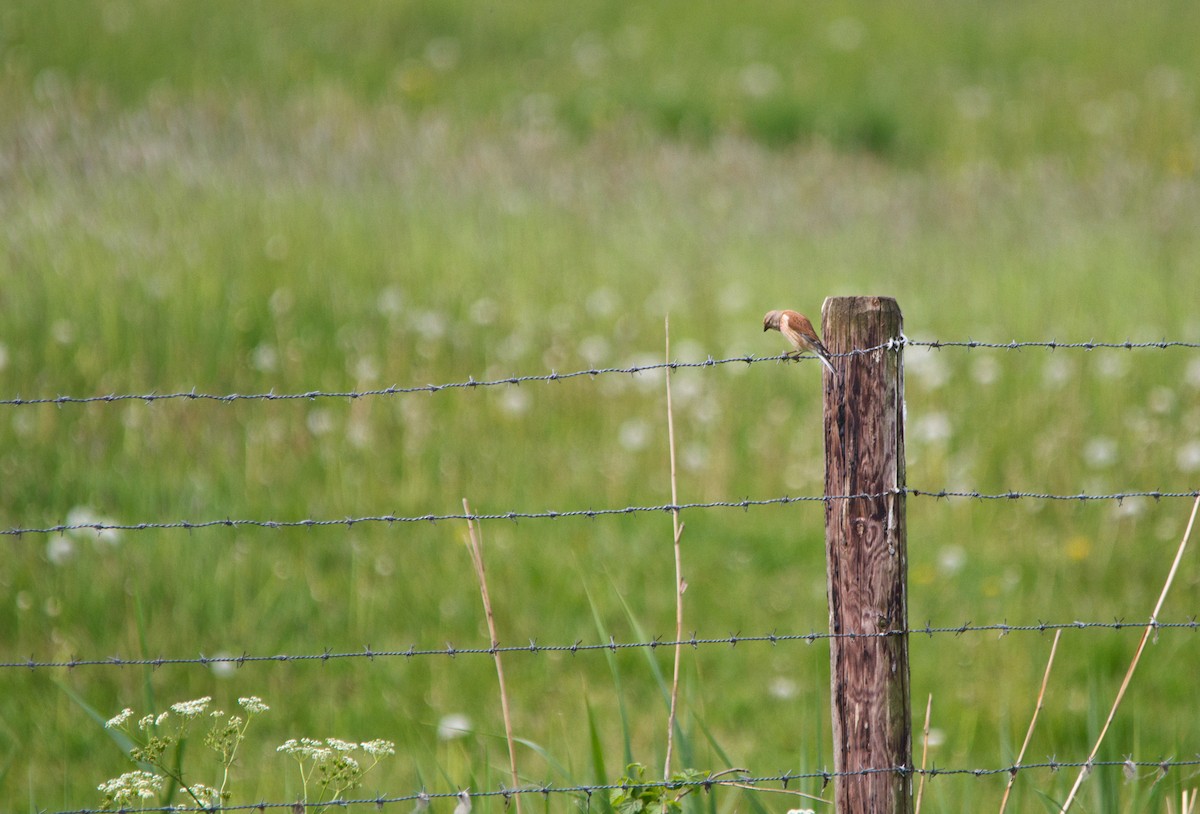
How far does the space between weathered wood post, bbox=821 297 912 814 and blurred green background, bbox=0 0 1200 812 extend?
39cm

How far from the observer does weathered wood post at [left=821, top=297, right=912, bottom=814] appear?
2.42 metres

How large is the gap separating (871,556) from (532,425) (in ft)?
13.0

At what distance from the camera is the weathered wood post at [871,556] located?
2.42 m

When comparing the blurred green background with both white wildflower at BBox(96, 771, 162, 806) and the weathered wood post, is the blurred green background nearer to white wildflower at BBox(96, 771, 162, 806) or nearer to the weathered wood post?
white wildflower at BBox(96, 771, 162, 806)

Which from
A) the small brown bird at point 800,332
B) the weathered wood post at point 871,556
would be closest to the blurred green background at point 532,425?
the weathered wood post at point 871,556

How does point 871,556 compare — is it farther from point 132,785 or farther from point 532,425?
point 532,425

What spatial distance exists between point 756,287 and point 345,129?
4.23 metres

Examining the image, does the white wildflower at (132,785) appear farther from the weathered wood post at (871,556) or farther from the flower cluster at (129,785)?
the weathered wood post at (871,556)

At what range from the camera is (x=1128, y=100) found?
13531mm

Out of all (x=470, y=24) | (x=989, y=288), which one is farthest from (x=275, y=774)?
(x=470, y=24)

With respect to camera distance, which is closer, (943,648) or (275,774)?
(275,774)

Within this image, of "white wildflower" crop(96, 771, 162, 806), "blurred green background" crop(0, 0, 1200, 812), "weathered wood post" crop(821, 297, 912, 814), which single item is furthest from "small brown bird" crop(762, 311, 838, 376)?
"white wildflower" crop(96, 771, 162, 806)

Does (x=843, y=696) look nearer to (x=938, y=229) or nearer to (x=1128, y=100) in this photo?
(x=938, y=229)

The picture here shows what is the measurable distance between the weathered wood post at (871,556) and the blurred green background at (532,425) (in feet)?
1.29
